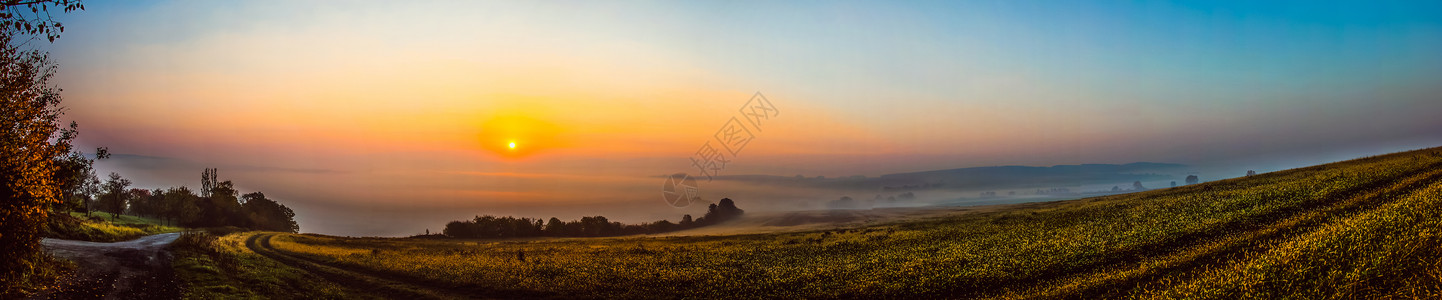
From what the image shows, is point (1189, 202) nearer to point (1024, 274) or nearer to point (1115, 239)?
point (1115, 239)

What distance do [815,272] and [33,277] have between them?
4021 centimetres

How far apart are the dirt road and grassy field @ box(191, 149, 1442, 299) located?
441 centimetres

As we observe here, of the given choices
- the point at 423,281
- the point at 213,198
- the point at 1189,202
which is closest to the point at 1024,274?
the point at 1189,202

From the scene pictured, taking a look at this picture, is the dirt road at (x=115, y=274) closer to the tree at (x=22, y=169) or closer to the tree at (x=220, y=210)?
the tree at (x=22, y=169)

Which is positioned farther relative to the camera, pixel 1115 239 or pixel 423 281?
pixel 423 281

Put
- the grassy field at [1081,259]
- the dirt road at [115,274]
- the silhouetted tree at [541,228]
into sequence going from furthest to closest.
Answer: the silhouetted tree at [541,228], the dirt road at [115,274], the grassy field at [1081,259]

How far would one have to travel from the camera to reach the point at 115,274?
33.9 metres

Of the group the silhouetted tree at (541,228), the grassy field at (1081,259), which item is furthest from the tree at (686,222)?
the grassy field at (1081,259)

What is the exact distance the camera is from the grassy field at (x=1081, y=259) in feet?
66.8

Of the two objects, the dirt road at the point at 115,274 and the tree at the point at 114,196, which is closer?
the dirt road at the point at 115,274

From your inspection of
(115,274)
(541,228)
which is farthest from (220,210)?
(115,274)

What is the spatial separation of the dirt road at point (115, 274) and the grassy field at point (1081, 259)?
14.5 feet

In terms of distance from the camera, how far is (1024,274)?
100ft

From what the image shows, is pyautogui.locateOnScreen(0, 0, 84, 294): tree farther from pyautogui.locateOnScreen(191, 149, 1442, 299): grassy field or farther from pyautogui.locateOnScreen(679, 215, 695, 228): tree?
pyautogui.locateOnScreen(679, 215, 695, 228): tree
